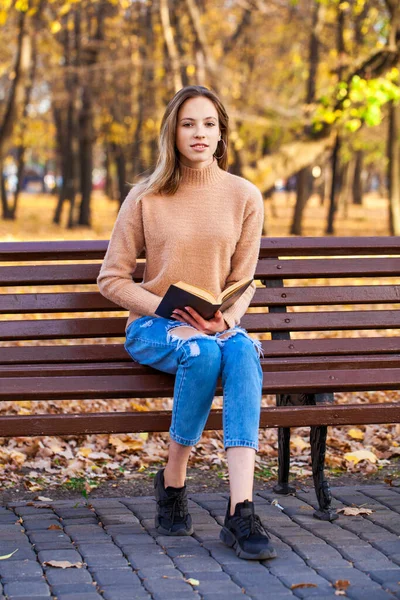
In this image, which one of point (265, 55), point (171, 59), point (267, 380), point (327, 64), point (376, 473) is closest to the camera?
point (267, 380)

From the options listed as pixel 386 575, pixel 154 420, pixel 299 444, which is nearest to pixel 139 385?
pixel 154 420

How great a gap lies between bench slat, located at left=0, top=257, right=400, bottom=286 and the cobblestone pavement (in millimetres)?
991

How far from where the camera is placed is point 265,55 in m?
29.8

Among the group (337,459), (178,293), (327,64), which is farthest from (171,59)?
(178,293)

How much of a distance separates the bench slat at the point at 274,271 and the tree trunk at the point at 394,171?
14716 millimetres

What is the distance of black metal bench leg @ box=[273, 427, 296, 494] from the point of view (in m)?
4.83

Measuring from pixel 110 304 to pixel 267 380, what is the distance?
82 centimetres

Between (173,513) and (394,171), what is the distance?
1628 cm

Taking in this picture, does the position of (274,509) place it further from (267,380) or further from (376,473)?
(376,473)

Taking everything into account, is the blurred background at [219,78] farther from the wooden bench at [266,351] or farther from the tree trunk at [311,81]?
the wooden bench at [266,351]

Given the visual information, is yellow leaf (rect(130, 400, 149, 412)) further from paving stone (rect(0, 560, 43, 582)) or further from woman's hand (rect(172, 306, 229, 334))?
paving stone (rect(0, 560, 43, 582))

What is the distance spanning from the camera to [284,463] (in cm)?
487

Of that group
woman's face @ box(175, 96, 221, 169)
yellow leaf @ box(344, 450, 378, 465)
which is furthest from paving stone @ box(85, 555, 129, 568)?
yellow leaf @ box(344, 450, 378, 465)

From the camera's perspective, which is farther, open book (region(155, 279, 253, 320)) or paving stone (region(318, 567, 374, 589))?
open book (region(155, 279, 253, 320))
